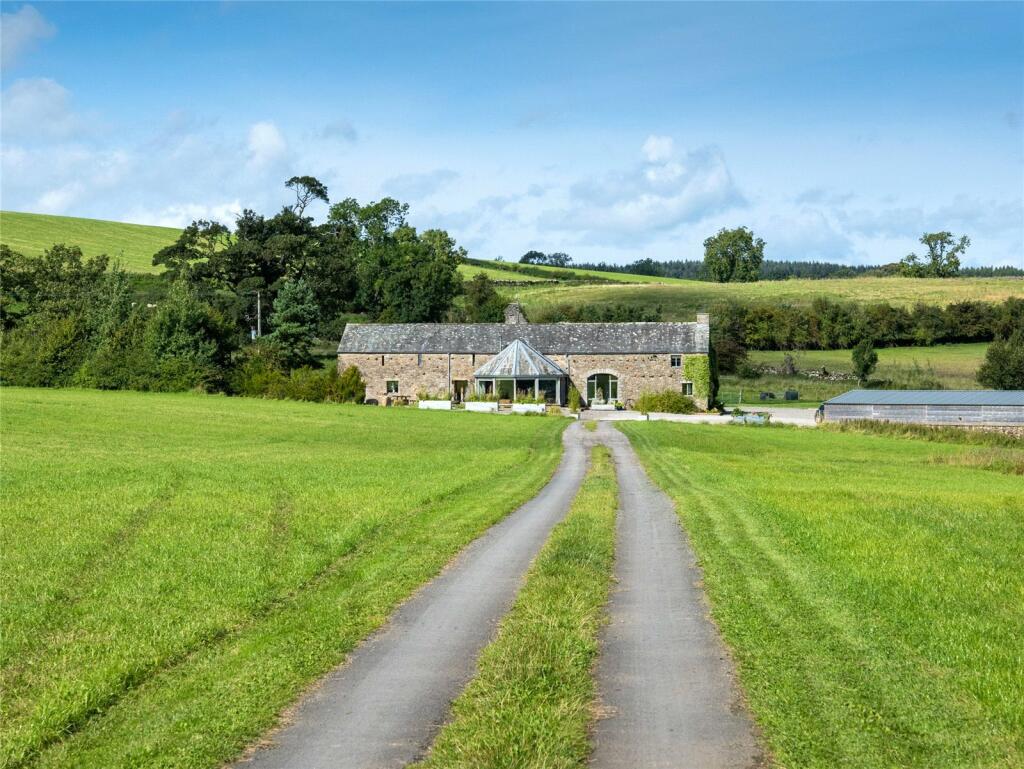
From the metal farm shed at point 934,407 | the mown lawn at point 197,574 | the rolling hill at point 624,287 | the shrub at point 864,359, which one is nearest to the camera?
the mown lawn at point 197,574

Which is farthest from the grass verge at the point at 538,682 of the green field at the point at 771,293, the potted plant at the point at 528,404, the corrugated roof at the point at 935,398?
the green field at the point at 771,293

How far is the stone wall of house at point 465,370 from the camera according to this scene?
59.5m

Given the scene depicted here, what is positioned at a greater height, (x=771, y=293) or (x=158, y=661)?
(x=771, y=293)

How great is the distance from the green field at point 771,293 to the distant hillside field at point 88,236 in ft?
139

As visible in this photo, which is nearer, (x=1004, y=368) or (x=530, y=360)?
(x=530, y=360)

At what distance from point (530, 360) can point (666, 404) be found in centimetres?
841

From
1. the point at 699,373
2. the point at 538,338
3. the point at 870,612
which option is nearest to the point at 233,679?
the point at 870,612

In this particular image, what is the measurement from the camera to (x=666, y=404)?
56969 mm

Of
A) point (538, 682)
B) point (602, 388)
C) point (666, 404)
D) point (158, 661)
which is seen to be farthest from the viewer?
point (602, 388)

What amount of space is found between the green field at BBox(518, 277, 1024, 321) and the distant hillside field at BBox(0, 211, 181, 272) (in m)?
42.4

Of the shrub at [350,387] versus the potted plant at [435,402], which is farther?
the shrub at [350,387]

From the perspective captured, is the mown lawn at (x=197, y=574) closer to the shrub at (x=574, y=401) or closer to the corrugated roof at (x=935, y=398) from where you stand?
the shrub at (x=574, y=401)

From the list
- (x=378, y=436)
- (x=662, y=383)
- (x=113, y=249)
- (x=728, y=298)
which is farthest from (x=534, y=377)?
(x=113, y=249)

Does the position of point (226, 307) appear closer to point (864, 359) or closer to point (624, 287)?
point (864, 359)
